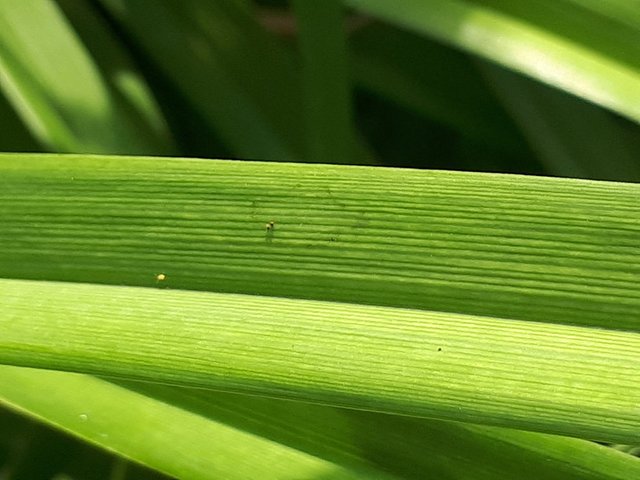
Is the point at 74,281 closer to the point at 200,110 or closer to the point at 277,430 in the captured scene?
the point at 277,430

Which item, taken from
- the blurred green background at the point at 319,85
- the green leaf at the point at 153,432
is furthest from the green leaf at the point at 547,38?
the green leaf at the point at 153,432

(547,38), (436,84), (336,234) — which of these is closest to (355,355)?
(336,234)

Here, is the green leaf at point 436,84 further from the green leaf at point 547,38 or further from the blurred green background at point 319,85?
the green leaf at point 547,38

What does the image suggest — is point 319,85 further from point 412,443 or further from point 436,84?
point 412,443

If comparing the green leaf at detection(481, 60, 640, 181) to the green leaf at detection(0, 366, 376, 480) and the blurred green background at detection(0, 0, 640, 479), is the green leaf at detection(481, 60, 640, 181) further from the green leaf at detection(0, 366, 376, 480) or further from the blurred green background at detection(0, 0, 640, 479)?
the green leaf at detection(0, 366, 376, 480)

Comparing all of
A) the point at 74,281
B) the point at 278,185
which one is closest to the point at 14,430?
the point at 74,281
